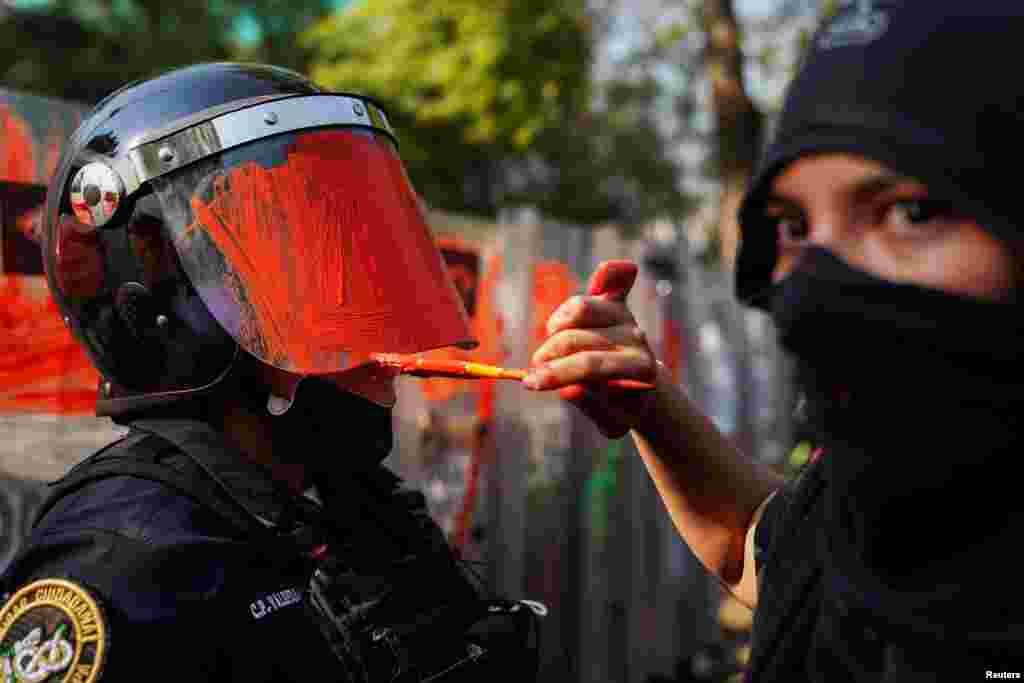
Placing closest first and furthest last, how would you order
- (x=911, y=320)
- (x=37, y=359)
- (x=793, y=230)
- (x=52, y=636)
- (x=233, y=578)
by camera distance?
1. (x=911, y=320)
2. (x=793, y=230)
3. (x=52, y=636)
4. (x=233, y=578)
5. (x=37, y=359)

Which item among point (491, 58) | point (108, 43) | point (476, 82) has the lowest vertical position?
point (476, 82)

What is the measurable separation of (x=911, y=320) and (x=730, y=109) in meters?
7.08

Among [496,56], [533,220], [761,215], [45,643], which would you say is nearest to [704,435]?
[761,215]

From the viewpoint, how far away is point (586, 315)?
4.87ft

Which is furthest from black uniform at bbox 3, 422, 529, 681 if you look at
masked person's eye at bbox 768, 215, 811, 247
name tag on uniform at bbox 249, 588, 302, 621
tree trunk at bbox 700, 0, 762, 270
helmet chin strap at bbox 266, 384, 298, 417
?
tree trunk at bbox 700, 0, 762, 270

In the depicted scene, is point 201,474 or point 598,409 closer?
point 598,409

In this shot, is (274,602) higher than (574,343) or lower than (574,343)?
lower

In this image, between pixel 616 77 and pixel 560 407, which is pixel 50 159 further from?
pixel 616 77

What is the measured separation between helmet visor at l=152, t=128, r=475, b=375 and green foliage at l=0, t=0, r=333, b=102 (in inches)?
698

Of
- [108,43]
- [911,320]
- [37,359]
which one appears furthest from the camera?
[108,43]

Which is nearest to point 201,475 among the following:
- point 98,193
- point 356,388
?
point 356,388

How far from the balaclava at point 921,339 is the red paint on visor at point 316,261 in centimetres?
94

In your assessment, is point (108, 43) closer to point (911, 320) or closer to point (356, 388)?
point (356, 388)

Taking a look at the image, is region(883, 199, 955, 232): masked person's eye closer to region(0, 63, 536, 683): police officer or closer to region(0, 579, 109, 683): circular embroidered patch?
region(0, 63, 536, 683): police officer
